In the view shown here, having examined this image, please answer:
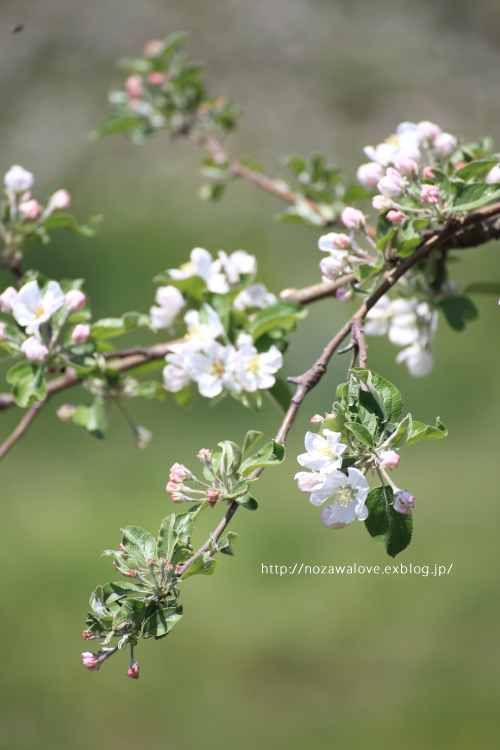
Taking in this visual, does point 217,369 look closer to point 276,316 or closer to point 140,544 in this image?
point 276,316

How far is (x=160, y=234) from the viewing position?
406 cm

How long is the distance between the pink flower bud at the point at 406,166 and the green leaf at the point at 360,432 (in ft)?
1.30

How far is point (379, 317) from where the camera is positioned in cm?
107

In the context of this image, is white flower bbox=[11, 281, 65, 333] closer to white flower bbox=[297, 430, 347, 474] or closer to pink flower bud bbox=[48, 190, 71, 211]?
pink flower bud bbox=[48, 190, 71, 211]

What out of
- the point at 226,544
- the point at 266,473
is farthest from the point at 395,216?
the point at 266,473

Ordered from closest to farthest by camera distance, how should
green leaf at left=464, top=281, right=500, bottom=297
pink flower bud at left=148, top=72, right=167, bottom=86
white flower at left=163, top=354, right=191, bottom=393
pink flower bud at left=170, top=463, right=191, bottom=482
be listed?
pink flower bud at left=170, top=463, right=191, bottom=482, white flower at left=163, top=354, right=191, bottom=393, green leaf at left=464, top=281, right=500, bottom=297, pink flower bud at left=148, top=72, right=167, bottom=86

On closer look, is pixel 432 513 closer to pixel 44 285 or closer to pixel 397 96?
pixel 44 285

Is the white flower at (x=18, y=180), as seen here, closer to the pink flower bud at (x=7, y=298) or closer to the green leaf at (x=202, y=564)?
the pink flower bud at (x=7, y=298)

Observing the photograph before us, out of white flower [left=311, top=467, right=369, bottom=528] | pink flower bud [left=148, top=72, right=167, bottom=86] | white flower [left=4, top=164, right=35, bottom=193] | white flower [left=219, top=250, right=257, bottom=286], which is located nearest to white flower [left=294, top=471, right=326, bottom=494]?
white flower [left=311, top=467, right=369, bottom=528]

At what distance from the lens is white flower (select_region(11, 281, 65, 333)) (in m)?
0.87

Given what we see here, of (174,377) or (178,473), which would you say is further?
(174,377)

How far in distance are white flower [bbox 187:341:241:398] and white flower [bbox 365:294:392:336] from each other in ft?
0.91

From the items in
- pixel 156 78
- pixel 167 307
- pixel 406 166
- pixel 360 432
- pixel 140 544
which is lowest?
pixel 140 544

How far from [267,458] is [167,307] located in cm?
40
